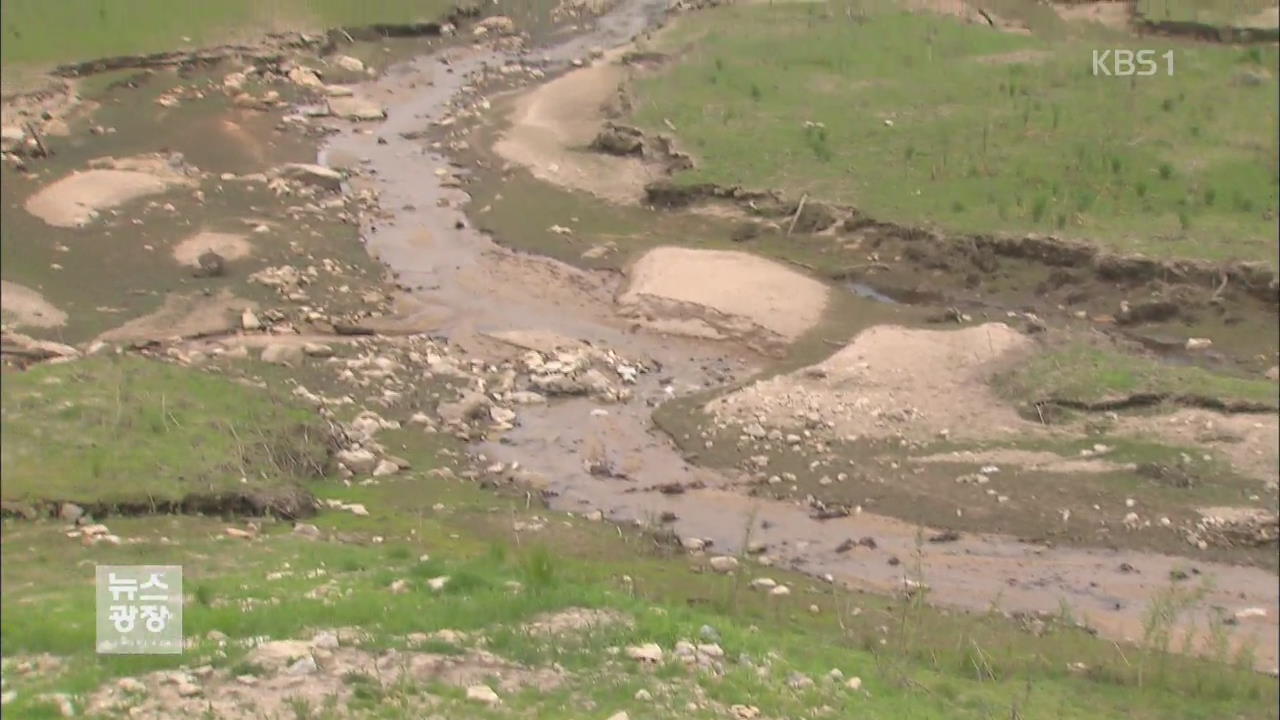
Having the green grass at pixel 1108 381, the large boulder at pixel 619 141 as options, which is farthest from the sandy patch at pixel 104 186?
the large boulder at pixel 619 141

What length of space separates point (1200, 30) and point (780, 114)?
5811 millimetres

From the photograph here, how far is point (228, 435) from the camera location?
319 inches

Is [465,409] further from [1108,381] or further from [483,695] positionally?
[483,695]

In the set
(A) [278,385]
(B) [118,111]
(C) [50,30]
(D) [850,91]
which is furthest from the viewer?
(D) [850,91]

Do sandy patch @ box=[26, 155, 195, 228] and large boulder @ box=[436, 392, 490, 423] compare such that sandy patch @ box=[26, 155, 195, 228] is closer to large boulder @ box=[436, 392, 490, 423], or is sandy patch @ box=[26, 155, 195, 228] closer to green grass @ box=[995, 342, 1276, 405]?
large boulder @ box=[436, 392, 490, 423]

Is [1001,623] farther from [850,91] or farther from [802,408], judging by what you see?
[850,91]

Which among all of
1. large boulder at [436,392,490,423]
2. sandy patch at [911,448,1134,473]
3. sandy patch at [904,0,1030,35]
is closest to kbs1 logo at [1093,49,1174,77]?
sandy patch at [904,0,1030,35]

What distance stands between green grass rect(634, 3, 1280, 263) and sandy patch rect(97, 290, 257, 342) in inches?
191

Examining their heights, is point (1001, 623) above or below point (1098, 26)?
below

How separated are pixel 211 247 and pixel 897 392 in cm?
578

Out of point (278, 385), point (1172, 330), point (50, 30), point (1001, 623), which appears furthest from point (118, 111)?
point (1172, 330)

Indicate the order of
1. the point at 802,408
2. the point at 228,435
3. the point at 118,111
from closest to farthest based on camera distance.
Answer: the point at 228,435 → the point at 118,111 → the point at 802,408

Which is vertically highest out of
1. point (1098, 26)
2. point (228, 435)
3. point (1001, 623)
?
point (1098, 26)

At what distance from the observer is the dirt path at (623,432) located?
9.32 m
